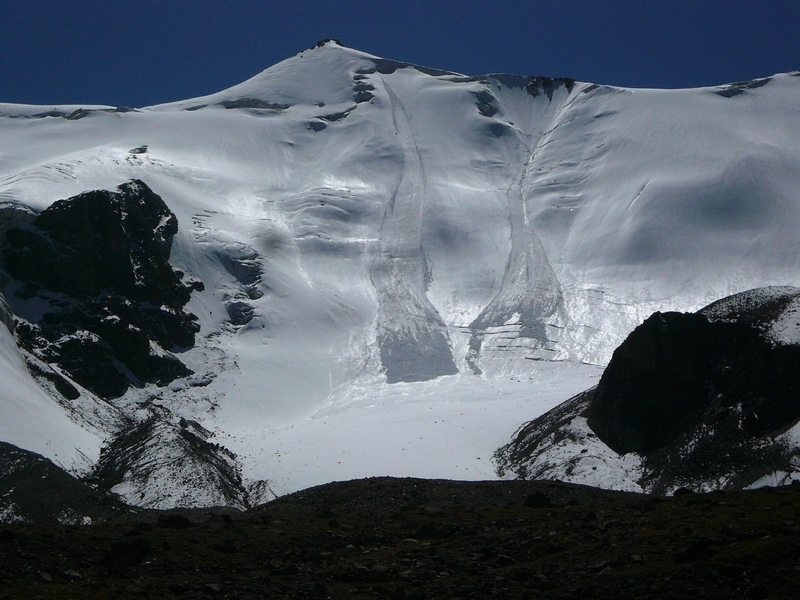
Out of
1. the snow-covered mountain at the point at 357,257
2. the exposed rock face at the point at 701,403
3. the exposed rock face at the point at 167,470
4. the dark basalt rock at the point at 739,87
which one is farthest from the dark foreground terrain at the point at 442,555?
the dark basalt rock at the point at 739,87

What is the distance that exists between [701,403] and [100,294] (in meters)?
44.4

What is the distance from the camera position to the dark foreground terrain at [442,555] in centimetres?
1778

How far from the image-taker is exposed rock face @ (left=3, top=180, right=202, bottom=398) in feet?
218

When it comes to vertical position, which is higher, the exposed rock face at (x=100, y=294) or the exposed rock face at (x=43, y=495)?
the exposed rock face at (x=100, y=294)

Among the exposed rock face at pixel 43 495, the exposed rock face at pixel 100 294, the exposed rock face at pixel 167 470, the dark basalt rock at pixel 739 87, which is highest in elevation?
the dark basalt rock at pixel 739 87

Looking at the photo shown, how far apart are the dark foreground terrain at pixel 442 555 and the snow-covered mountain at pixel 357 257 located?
2168 centimetres

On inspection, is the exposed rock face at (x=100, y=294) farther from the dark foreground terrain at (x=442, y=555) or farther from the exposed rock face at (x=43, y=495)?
the dark foreground terrain at (x=442, y=555)

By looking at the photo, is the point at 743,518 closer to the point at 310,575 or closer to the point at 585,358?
the point at 310,575

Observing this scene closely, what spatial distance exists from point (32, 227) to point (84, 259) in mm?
4204

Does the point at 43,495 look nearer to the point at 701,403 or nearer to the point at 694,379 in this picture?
the point at 701,403

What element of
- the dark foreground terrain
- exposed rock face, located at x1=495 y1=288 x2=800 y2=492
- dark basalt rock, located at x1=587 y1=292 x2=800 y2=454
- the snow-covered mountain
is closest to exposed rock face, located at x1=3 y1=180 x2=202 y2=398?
the snow-covered mountain

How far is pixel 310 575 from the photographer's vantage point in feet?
65.5

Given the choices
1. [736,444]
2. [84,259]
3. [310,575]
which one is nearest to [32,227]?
[84,259]

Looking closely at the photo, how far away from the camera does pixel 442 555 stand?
21578 millimetres
